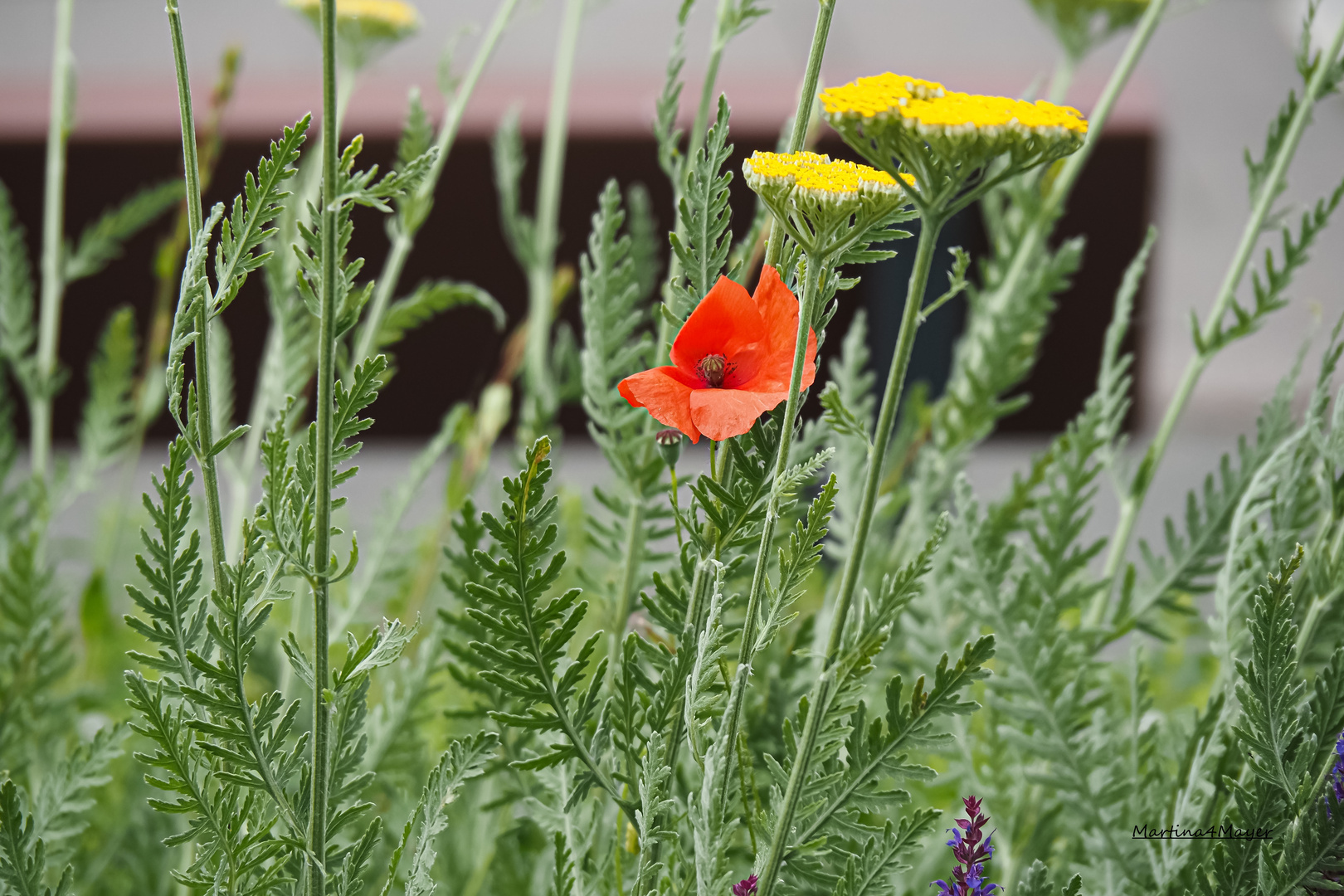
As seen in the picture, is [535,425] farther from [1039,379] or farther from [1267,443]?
[1039,379]

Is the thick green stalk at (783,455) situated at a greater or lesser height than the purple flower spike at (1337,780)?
greater

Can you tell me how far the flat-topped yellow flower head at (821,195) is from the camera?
6.7 inches

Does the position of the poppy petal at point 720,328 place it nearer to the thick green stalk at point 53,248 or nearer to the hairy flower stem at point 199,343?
the hairy flower stem at point 199,343

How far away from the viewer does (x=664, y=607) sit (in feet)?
0.71

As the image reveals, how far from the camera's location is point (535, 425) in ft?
1.19

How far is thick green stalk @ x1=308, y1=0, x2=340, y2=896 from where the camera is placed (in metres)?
0.17

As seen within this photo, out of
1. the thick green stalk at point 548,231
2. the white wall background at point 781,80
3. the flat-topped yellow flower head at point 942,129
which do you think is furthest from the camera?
the white wall background at point 781,80

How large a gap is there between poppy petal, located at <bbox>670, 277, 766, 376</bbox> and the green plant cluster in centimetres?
1

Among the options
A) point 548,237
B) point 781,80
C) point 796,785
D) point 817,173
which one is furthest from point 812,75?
point 781,80

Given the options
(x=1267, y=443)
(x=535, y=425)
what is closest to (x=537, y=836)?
(x=535, y=425)

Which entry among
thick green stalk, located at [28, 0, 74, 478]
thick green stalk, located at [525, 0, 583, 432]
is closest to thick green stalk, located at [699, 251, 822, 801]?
thick green stalk, located at [525, 0, 583, 432]

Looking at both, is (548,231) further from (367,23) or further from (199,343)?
(199,343)

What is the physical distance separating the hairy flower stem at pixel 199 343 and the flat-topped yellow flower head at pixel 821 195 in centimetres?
9

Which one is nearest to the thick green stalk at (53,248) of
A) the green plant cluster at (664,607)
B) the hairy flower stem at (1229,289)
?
the green plant cluster at (664,607)
